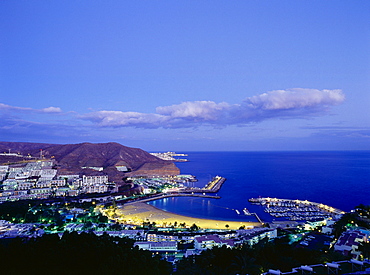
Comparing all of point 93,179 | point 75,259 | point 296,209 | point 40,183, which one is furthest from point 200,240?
point 93,179

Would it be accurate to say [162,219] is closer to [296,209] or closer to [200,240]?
[200,240]

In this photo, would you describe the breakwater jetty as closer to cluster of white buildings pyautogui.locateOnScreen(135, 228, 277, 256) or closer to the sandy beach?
the sandy beach

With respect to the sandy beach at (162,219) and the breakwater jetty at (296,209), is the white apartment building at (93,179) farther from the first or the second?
the breakwater jetty at (296,209)

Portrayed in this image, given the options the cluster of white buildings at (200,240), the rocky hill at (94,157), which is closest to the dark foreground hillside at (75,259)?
the cluster of white buildings at (200,240)

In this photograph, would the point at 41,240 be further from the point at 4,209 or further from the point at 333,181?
the point at 333,181

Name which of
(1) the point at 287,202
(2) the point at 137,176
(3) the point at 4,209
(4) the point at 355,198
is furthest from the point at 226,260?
(2) the point at 137,176

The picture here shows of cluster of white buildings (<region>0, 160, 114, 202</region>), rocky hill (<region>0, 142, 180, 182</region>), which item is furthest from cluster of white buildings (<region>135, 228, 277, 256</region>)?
rocky hill (<region>0, 142, 180, 182</region>)
